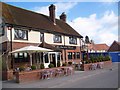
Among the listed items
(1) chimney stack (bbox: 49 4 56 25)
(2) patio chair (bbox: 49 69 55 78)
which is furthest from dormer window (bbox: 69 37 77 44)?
(2) patio chair (bbox: 49 69 55 78)

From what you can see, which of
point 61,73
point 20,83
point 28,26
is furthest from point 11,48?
point 20,83

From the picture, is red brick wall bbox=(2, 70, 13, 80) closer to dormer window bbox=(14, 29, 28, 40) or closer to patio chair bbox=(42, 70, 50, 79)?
patio chair bbox=(42, 70, 50, 79)

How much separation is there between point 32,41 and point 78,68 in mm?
7179

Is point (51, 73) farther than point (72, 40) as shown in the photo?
No

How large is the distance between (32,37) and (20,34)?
2300 millimetres

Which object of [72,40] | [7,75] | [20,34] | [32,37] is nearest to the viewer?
[7,75]

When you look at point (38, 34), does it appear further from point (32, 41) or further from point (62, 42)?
point (62, 42)

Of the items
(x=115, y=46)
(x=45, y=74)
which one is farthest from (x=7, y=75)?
(x=115, y=46)

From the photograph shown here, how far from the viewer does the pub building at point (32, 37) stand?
24031 millimetres

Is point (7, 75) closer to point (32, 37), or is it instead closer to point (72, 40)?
point (32, 37)

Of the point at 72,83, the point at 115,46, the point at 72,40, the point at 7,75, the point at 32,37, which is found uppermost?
the point at 115,46

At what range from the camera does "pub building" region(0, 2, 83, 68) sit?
24031mm

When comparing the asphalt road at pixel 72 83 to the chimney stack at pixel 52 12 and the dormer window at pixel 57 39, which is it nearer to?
the dormer window at pixel 57 39

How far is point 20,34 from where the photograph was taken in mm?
25719
